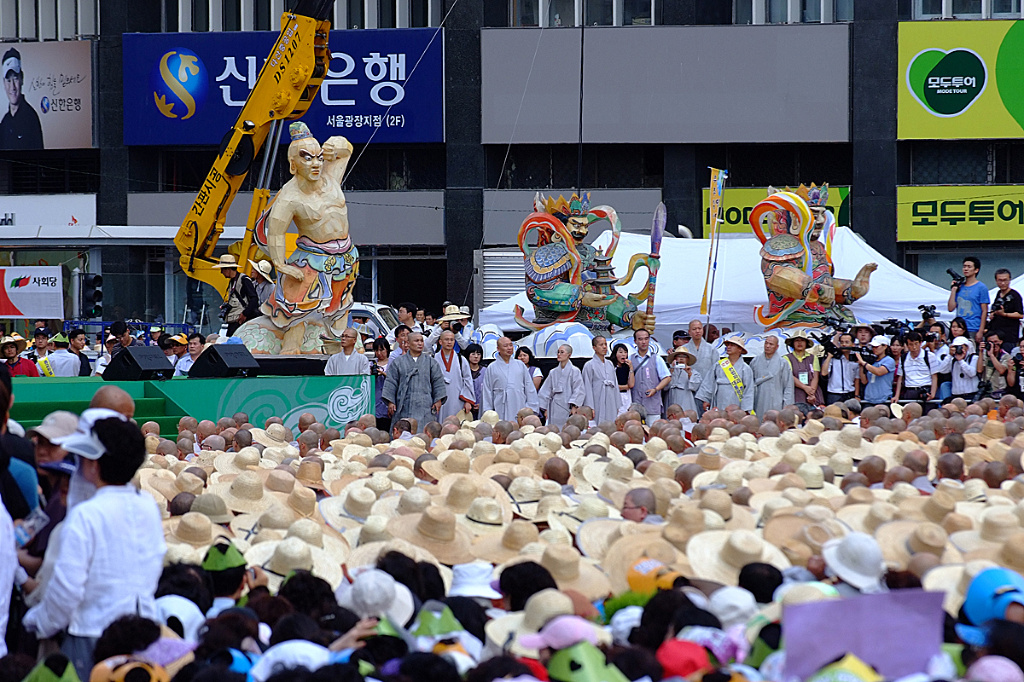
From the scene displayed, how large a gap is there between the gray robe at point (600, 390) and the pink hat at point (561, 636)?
29.6 feet

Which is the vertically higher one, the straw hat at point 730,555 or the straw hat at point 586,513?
the straw hat at point 730,555

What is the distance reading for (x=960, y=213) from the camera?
29.8m

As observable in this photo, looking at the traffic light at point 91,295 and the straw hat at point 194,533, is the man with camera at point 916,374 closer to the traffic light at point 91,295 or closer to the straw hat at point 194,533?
the straw hat at point 194,533

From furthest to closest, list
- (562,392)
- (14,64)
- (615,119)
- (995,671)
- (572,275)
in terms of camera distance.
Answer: (14,64) < (615,119) < (572,275) < (562,392) < (995,671)

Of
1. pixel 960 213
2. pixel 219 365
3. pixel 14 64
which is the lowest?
pixel 219 365

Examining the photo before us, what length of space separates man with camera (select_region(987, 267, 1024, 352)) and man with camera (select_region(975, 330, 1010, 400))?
0.49 feet

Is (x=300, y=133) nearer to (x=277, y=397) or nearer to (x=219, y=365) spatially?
(x=219, y=365)

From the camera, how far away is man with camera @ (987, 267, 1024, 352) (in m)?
13.3

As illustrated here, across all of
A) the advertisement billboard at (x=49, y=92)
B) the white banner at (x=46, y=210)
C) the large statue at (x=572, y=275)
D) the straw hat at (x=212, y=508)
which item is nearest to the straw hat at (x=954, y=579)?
the straw hat at (x=212, y=508)

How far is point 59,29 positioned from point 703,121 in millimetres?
16415

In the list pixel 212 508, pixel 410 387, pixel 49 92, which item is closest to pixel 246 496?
pixel 212 508

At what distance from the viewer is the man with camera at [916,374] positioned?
45.5ft

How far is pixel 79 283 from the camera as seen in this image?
23875mm

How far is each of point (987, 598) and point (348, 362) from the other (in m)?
10.00
